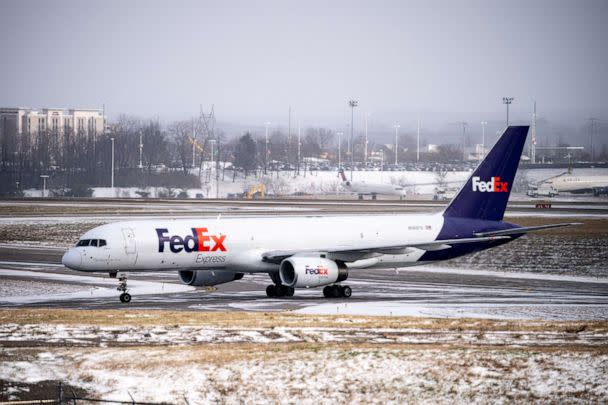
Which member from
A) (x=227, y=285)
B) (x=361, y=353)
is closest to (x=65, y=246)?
(x=227, y=285)

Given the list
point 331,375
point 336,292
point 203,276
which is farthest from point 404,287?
point 331,375

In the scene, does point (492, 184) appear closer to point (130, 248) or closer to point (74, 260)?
point (130, 248)

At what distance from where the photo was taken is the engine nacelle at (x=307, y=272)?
4188cm

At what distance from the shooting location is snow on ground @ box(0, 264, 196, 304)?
43.2 meters

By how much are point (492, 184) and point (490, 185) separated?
5.6 inches

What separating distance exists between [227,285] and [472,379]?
27792mm

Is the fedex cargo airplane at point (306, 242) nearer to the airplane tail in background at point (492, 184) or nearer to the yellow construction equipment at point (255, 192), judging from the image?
the airplane tail in background at point (492, 184)

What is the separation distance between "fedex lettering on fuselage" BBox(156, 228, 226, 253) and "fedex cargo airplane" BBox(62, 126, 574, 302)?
4cm

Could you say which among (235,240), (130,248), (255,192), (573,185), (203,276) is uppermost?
(573,185)

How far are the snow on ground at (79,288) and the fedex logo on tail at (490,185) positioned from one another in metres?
15.5

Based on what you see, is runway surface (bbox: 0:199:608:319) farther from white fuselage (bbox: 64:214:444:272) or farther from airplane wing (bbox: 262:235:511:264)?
airplane wing (bbox: 262:235:511:264)

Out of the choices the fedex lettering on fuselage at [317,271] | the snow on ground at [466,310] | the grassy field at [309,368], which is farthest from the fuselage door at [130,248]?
the grassy field at [309,368]

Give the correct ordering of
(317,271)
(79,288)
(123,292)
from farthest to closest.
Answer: (79,288), (317,271), (123,292)

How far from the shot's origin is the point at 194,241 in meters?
41.9
